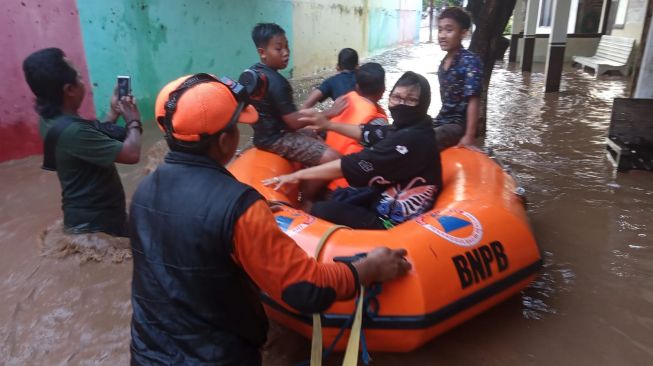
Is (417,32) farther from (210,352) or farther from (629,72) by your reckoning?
(210,352)

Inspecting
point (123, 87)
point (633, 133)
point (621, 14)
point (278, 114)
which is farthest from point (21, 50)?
point (621, 14)

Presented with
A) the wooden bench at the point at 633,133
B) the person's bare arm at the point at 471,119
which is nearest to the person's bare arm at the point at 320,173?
the person's bare arm at the point at 471,119

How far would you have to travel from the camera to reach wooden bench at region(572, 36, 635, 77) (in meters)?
10.3

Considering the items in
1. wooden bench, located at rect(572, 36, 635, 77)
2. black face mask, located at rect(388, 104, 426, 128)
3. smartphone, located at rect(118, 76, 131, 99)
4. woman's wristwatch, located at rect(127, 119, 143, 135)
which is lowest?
wooden bench, located at rect(572, 36, 635, 77)

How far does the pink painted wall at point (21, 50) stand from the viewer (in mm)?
4543

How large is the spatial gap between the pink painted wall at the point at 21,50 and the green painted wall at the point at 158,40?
0.38m

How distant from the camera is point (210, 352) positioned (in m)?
1.34

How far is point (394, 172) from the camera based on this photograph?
7.54 feet

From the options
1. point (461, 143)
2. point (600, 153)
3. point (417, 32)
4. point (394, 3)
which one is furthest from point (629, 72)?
point (417, 32)

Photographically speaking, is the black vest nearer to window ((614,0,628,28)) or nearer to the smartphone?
the smartphone

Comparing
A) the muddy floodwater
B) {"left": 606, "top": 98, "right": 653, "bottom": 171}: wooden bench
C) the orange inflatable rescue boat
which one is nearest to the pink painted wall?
the muddy floodwater

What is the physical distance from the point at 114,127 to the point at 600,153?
191 inches

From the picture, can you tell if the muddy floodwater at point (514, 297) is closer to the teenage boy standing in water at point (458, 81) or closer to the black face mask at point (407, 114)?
the teenage boy standing in water at point (458, 81)

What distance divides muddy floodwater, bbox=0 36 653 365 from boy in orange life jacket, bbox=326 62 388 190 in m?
1.29
